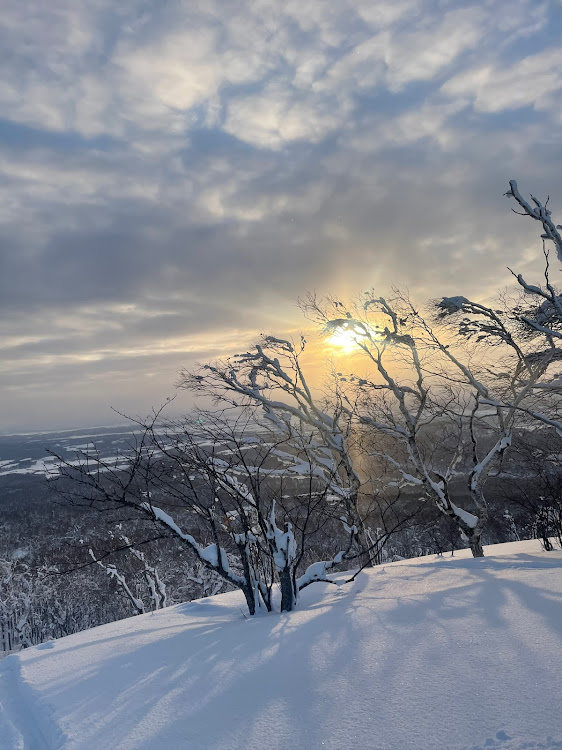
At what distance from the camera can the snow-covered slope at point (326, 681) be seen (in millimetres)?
1973

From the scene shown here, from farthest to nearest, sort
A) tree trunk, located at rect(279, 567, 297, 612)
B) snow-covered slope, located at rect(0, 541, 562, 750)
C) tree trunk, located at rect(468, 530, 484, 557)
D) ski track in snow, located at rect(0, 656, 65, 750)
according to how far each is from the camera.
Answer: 1. tree trunk, located at rect(468, 530, 484, 557)
2. tree trunk, located at rect(279, 567, 297, 612)
3. ski track in snow, located at rect(0, 656, 65, 750)
4. snow-covered slope, located at rect(0, 541, 562, 750)

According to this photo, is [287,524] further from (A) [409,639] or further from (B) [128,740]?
(B) [128,740]

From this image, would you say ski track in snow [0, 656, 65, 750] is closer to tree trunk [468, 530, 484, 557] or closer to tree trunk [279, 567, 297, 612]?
tree trunk [279, 567, 297, 612]

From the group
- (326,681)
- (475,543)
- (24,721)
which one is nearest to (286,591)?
(326,681)

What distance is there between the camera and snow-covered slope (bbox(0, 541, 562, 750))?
1973 mm

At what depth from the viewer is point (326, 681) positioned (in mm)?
2490

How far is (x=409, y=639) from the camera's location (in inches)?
115

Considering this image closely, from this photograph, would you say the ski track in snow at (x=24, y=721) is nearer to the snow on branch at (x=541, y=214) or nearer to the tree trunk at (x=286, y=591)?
the tree trunk at (x=286, y=591)

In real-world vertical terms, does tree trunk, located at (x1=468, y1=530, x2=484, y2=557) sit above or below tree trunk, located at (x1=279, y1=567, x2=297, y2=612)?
below

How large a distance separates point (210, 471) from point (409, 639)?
286cm

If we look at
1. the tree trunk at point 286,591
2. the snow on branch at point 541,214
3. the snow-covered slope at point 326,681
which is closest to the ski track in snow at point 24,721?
the snow-covered slope at point 326,681

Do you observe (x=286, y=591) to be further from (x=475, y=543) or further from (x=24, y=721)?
(x=475, y=543)

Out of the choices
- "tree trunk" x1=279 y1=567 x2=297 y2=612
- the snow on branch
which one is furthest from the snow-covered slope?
the snow on branch

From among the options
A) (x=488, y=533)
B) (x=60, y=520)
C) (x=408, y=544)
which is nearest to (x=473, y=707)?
(x=488, y=533)
